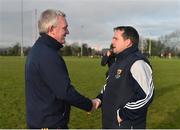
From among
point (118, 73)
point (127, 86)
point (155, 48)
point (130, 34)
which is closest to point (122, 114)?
point (127, 86)

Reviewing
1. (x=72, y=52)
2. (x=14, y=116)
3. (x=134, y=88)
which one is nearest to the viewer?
(x=134, y=88)

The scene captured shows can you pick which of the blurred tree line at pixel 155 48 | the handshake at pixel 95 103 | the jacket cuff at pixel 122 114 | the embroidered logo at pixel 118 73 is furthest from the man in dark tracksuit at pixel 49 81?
the blurred tree line at pixel 155 48

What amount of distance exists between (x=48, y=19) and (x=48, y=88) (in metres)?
0.78

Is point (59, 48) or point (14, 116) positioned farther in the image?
point (14, 116)

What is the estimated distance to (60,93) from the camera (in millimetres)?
4770

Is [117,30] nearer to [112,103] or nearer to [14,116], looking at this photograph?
[112,103]

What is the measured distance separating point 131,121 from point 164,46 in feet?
491

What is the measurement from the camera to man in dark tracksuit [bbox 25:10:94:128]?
15.7 feet

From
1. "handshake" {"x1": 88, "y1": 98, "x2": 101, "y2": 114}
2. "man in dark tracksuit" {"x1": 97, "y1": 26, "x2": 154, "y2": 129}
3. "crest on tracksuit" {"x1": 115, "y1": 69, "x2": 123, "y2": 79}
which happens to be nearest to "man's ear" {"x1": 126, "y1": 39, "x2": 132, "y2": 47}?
"man in dark tracksuit" {"x1": 97, "y1": 26, "x2": 154, "y2": 129}

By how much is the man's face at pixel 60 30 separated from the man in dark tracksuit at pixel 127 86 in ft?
3.44

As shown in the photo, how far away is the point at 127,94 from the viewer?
221 inches

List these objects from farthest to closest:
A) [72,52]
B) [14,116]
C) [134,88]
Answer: [72,52], [14,116], [134,88]

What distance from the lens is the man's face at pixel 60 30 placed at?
4961mm

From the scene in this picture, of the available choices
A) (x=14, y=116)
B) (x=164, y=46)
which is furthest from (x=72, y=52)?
(x=14, y=116)
